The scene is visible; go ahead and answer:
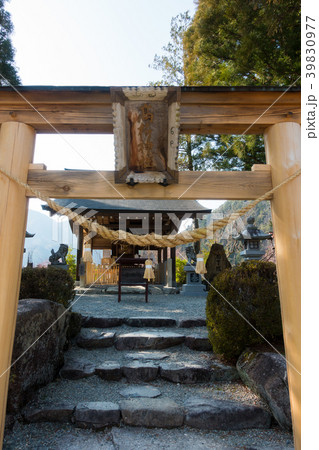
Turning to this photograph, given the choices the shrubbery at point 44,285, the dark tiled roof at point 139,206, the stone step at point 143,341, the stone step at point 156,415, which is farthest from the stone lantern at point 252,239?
the stone step at point 156,415

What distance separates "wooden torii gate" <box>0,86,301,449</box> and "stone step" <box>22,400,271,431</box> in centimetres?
110

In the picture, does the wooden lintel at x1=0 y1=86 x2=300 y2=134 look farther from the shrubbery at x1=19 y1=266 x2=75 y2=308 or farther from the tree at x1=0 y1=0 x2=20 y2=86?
the tree at x1=0 y1=0 x2=20 y2=86

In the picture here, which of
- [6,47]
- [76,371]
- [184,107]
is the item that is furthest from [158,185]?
[6,47]

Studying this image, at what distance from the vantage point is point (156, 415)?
9.70 feet

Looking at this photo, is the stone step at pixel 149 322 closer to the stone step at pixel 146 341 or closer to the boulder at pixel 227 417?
the stone step at pixel 146 341

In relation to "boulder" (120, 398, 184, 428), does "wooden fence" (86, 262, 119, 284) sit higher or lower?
higher

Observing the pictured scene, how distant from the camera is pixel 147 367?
3803 millimetres

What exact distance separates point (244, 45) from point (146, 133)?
8.61m

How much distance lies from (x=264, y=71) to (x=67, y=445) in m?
11.3

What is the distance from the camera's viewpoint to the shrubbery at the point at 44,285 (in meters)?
4.42

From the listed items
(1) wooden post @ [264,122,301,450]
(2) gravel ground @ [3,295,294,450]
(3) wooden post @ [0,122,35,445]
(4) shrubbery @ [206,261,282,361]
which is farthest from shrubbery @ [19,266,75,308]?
(1) wooden post @ [264,122,301,450]

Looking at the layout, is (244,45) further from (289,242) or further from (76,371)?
(76,371)

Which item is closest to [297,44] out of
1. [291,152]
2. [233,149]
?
[233,149]

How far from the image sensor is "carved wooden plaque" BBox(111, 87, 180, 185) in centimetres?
231
